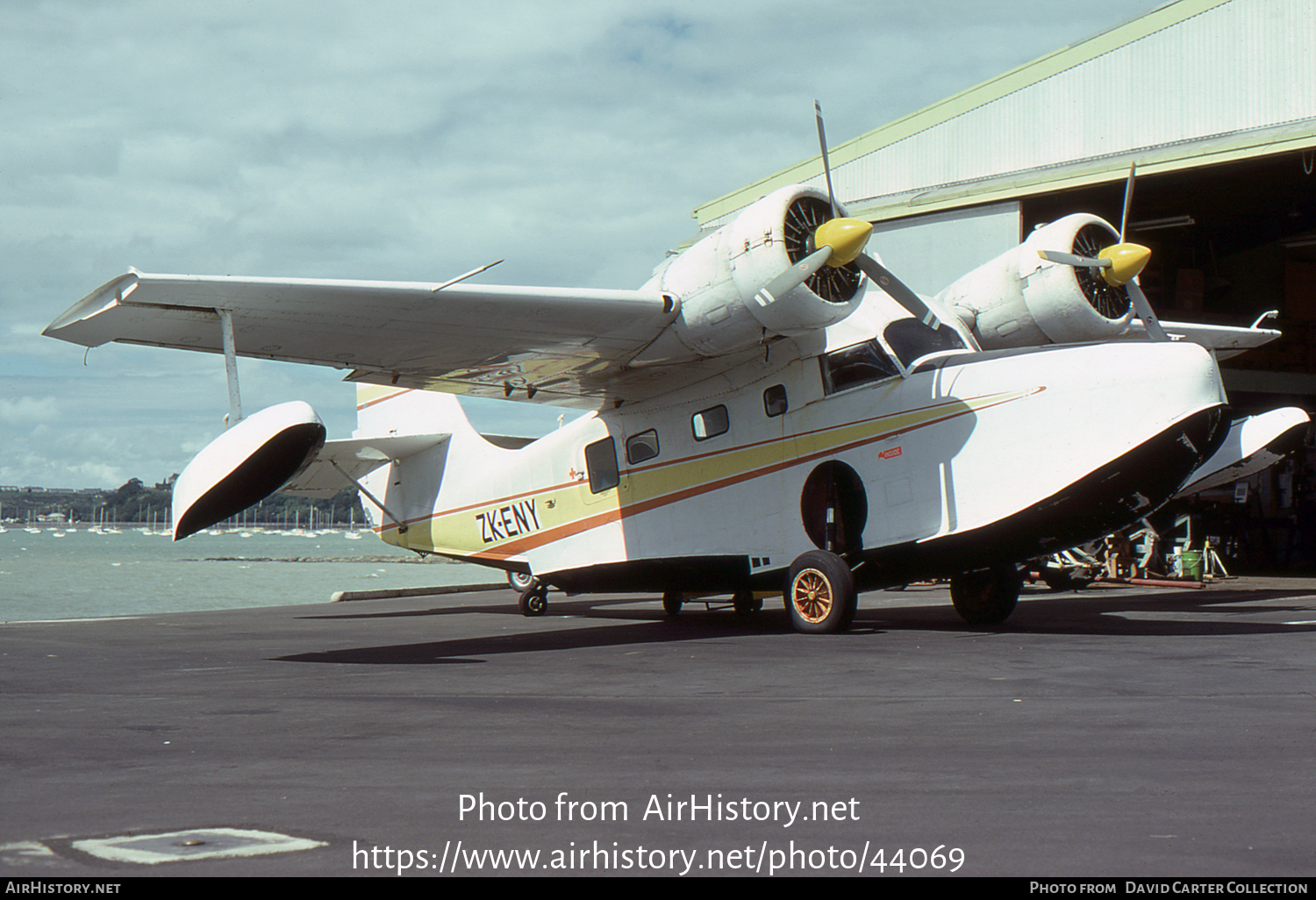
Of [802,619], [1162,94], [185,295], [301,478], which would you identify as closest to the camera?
[185,295]

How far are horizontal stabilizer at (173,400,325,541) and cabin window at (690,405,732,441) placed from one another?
5004 millimetres

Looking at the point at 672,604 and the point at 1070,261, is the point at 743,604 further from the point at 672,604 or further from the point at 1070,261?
the point at 1070,261

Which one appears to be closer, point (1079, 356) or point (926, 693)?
point (926, 693)

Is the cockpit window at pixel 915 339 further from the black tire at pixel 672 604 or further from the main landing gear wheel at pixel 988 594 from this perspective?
the black tire at pixel 672 604

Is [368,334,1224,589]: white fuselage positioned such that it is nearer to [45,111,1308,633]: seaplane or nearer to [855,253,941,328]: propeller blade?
[45,111,1308,633]: seaplane

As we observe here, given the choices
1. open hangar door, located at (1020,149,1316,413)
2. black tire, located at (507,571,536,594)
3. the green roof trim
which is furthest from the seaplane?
open hangar door, located at (1020,149,1316,413)

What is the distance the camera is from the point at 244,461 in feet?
33.3

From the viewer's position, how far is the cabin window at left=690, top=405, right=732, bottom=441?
13617 millimetres

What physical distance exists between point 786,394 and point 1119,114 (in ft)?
39.8

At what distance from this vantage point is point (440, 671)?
9312mm

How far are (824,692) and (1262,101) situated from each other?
54.0 feet

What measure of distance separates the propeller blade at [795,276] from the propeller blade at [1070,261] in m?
3.07
